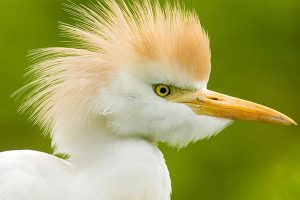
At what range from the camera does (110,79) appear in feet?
6.04

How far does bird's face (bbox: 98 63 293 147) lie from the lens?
6.01 ft

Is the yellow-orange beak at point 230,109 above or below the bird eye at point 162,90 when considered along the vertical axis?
below

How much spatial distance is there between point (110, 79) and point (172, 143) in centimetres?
23

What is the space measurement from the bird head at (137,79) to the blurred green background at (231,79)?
1.98 meters

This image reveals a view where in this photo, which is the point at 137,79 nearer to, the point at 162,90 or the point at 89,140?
the point at 162,90

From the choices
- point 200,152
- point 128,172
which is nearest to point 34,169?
point 128,172

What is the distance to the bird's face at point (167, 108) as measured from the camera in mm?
1832

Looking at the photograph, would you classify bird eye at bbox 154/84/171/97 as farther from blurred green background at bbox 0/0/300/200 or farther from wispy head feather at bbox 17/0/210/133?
blurred green background at bbox 0/0/300/200

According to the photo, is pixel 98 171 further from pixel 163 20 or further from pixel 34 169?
pixel 163 20

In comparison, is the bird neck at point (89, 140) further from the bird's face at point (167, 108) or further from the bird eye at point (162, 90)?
the bird eye at point (162, 90)

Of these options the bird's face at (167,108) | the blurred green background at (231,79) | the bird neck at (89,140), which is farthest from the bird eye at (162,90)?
the blurred green background at (231,79)

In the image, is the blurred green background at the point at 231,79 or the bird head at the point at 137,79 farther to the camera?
the blurred green background at the point at 231,79

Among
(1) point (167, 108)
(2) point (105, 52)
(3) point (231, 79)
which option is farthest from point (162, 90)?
(3) point (231, 79)

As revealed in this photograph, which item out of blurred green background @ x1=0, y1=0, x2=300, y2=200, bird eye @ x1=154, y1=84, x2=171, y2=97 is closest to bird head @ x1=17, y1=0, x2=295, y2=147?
bird eye @ x1=154, y1=84, x2=171, y2=97
